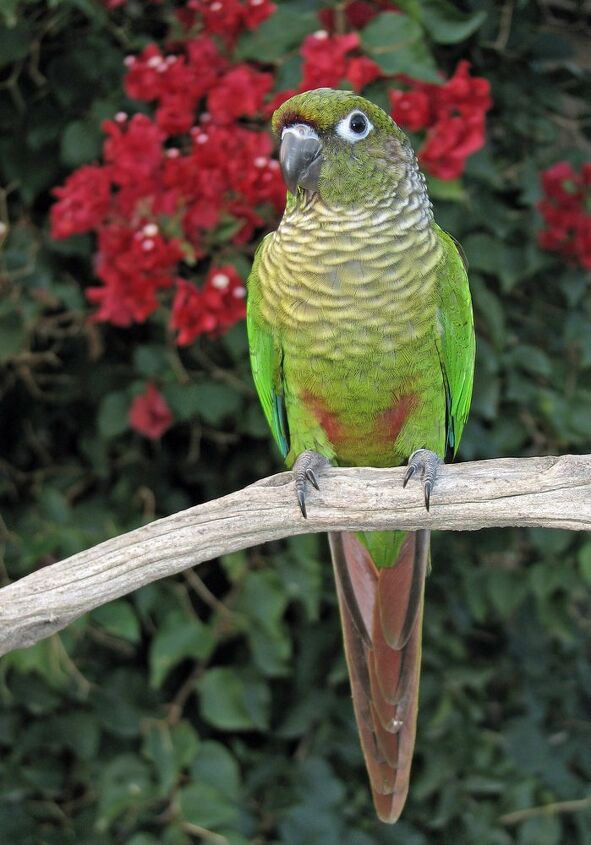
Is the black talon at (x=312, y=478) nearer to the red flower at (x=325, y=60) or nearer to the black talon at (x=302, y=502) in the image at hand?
the black talon at (x=302, y=502)

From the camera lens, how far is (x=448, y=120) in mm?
1583

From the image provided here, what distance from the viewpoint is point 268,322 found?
1547 millimetres

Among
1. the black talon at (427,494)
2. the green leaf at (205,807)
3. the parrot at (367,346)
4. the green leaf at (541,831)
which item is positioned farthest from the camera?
the green leaf at (541,831)

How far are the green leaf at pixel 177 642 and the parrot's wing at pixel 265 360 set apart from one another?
37 centimetres

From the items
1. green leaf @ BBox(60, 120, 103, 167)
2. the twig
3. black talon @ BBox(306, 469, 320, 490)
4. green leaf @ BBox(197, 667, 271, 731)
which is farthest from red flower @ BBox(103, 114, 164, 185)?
the twig

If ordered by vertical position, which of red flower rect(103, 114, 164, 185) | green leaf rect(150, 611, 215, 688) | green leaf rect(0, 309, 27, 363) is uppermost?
red flower rect(103, 114, 164, 185)

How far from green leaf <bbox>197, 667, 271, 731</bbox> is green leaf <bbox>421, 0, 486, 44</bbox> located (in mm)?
1062

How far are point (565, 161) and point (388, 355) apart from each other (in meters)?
0.66

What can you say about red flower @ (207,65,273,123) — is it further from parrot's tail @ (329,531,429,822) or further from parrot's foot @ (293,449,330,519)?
parrot's tail @ (329,531,429,822)

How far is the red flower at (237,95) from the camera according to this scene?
157cm

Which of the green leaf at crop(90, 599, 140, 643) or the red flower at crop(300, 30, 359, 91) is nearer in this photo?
the red flower at crop(300, 30, 359, 91)

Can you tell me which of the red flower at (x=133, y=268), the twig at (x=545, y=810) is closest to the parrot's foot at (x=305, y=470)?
the red flower at (x=133, y=268)

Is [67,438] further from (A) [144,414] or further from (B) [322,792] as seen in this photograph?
(B) [322,792]

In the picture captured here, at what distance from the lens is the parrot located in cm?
143
